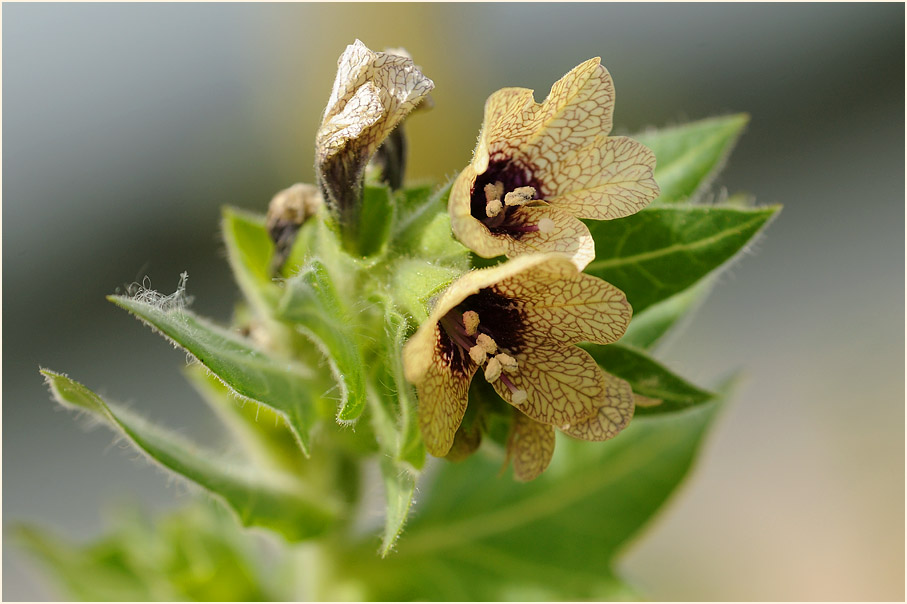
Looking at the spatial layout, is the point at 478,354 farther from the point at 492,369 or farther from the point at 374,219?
the point at 374,219

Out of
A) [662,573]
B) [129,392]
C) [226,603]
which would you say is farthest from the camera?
[129,392]

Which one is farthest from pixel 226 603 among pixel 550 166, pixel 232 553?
pixel 550 166

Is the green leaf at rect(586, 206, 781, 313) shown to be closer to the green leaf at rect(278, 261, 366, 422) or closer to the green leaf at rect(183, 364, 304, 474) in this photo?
the green leaf at rect(278, 261, 366, 422)

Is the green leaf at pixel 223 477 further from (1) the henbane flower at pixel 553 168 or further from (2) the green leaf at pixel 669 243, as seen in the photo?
(2) the green leaf at pixel 669 243

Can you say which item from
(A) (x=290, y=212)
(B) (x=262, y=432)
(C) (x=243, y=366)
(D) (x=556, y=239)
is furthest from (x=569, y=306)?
(B) (x=262, y=432)

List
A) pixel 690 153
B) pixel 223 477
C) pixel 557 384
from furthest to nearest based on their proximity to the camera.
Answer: pixel 690 153 → pixel 223 477 → pixel 557 384

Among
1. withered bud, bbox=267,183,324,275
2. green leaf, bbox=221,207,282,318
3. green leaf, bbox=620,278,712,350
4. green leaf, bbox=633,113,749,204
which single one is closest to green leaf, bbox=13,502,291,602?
green leaf, bbox=221,207,282,318

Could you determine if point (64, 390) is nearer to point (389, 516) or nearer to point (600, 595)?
point (389, 516)
